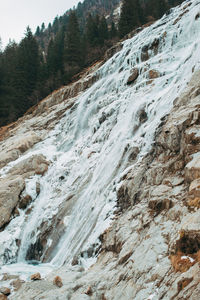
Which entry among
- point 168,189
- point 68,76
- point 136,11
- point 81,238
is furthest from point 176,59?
point 136,11

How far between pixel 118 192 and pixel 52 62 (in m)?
36.0

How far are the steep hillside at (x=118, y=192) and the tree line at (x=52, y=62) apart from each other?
681 inches

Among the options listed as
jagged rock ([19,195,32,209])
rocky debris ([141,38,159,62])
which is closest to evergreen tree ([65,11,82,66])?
rocky debris ([141,38,159,62])

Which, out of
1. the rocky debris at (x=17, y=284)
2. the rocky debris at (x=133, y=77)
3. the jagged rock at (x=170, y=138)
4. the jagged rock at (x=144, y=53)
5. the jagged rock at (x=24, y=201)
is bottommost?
the rocky debris at (x=17, y=284)

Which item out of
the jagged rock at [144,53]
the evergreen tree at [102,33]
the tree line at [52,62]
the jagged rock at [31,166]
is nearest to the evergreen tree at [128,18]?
the tree line at [52,62]

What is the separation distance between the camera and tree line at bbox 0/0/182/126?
3650 centimetres

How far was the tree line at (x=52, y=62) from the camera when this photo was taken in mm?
36500

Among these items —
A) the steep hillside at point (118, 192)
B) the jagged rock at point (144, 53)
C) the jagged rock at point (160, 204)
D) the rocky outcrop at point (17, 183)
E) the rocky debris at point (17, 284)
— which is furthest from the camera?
the jagged rock at point (144, 53)

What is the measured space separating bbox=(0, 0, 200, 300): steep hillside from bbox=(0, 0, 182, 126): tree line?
17289 millimetres

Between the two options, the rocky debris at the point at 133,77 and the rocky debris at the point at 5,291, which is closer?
the rocky debris at the point at 5,291

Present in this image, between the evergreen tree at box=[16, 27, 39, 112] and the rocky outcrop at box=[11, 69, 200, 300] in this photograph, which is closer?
the rocky outcrop at box=[11, 69, 200, 300]

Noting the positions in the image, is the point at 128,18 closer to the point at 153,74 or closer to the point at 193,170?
the point at 153,74

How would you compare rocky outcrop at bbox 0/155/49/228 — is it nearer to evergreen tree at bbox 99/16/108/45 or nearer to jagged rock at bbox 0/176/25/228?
jagged rock at bbox 0/176/25/228

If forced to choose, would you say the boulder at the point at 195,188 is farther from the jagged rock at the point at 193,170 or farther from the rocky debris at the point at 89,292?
the rocky debris at the point at 89,292
